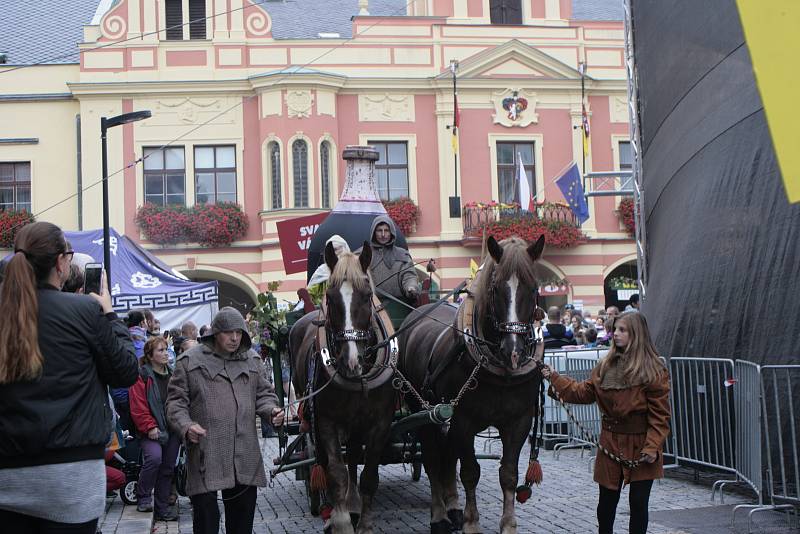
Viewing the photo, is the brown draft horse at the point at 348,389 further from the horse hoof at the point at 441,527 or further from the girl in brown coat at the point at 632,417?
the girl in brown coat at the point at 632,417

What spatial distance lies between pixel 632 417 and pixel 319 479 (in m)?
2.15

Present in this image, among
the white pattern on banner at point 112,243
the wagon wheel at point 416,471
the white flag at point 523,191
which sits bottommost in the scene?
the wagon wheel at point 416,471

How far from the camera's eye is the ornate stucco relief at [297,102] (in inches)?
1134

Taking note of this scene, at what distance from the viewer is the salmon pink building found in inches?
1134

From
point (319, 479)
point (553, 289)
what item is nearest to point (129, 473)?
point (319, 479)

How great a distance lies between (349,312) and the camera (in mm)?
6703

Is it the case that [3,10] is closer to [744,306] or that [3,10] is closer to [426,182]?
[426,182]

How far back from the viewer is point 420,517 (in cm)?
849

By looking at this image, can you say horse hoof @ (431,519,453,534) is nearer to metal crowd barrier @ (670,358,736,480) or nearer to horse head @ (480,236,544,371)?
horse head @ (480,236,544,371)

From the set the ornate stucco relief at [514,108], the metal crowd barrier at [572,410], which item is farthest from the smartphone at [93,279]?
the ornate stucco relief at [514,108]

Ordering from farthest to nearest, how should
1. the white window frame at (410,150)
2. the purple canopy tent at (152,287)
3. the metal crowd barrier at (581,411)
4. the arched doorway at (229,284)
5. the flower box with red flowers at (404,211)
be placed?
1. the white window frame at (410,150)
2. the flower box with red flowers at (404,211)
3. the arched doorway at (229,284)
4. the purple canopy tent at (152,287)
5. the metal crowd barrier at (581,411)

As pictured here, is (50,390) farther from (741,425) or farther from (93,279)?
(741,425)

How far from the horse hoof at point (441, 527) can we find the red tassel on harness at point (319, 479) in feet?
3.26

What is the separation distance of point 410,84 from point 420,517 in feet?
73.8
